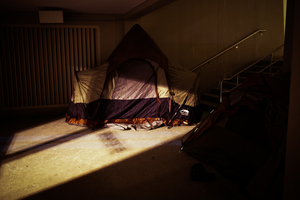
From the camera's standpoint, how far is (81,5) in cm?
466

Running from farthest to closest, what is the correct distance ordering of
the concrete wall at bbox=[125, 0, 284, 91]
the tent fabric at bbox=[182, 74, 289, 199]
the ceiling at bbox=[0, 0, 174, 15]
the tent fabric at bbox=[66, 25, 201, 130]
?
1. the concrete wall at bbox=[125, 0, 284, 91]
2. the tent fabric at bbox=[66, 25, 201, 130]
3. the ceiling at bbox=[0, 0, 174, 15]
4. the tent fabric at bbox=[182, 74, 289, 199]

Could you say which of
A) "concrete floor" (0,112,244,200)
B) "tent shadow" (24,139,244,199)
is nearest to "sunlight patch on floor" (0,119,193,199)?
"concrete floor" (0,112,244,200)

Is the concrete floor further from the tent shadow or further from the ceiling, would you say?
the ceiling

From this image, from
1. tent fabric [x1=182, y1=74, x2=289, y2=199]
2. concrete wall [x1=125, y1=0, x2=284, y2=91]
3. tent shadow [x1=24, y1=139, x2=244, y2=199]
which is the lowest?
tent shadow [x1=24, y1=139, x2=244, y2=199]

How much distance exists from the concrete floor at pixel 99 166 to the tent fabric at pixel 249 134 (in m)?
0.16

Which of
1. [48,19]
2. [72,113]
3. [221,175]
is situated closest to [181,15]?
[48,19]

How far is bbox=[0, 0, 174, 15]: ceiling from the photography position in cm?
433

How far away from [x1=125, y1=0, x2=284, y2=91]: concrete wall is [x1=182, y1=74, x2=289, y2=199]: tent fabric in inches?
126

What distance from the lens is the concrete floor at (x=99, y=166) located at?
2.40 metres

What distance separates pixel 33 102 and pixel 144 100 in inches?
100

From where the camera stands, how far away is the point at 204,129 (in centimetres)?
319

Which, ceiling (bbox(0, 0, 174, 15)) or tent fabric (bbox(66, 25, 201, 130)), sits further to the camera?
tent fabric (bbox(66, 25, 201, 130))

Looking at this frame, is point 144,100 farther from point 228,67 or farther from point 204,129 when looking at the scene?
point 228,67

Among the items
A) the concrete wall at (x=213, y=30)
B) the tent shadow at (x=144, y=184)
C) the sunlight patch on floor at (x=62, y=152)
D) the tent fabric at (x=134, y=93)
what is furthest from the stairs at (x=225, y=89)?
the tent shadow at (x=144, y=184)
